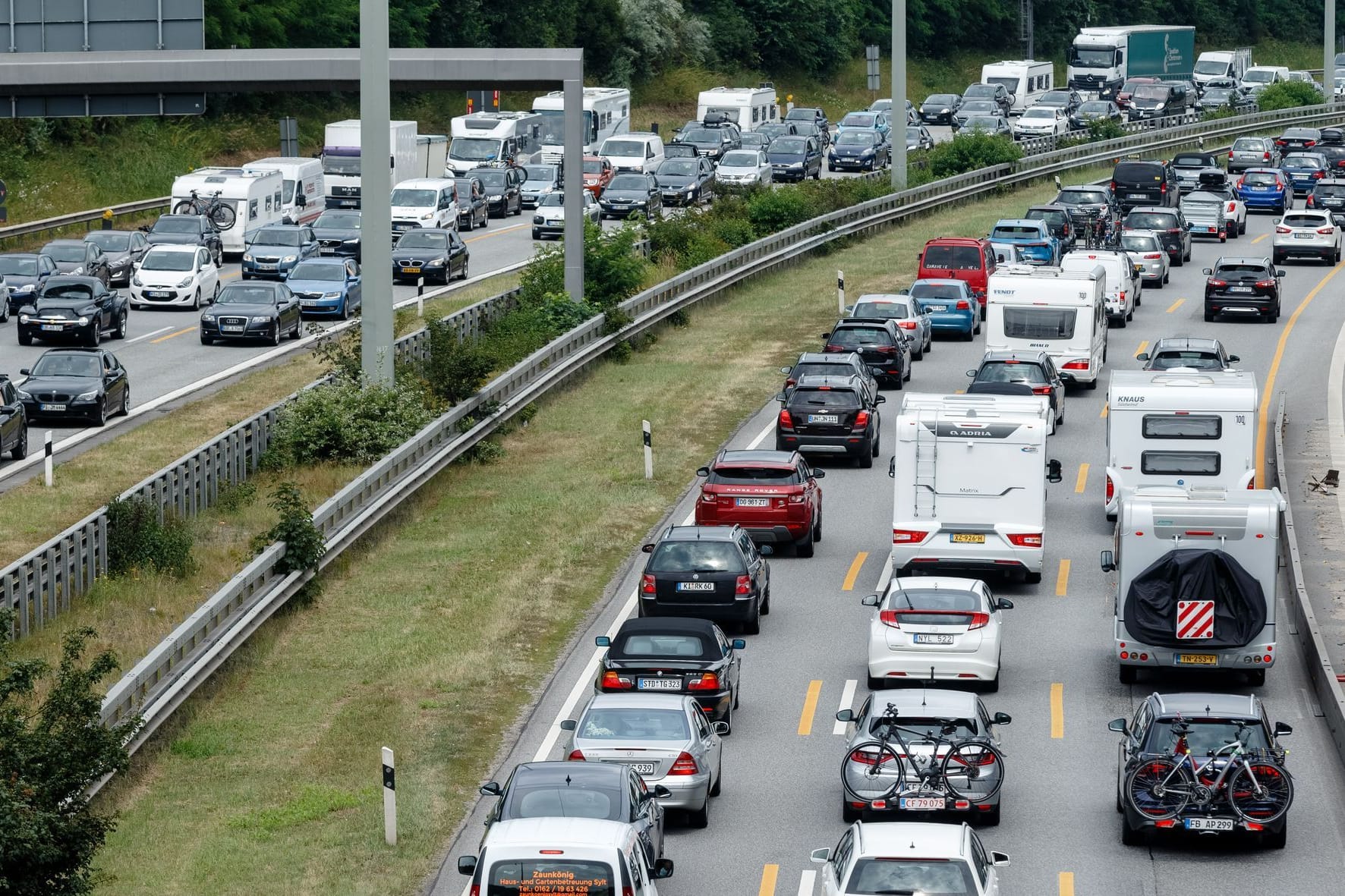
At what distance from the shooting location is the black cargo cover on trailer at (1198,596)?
2641 cm

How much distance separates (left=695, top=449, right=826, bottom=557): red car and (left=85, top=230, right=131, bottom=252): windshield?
3184 centimetres

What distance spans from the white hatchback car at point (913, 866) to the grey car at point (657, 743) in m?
3.76

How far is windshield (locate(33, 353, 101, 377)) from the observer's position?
4241 centimetres

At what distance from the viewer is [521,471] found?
3941cm

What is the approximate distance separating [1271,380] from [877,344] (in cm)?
936

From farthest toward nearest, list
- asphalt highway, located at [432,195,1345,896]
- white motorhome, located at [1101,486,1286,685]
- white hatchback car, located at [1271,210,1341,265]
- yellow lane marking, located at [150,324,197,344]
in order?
1. white hatchback car, located at [1271,210,1341,265]
2. yellow lane marking, located at [150,324,197,344]
3. white motorhome, located at [1101,486,1286,685]
4. asphalt highway, located at [432,195,1345,896]

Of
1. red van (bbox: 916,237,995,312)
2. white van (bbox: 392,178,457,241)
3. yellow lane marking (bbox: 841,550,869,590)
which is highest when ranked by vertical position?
white van (bbox: 392,178,457,241)

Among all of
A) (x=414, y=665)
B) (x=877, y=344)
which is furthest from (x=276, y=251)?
(x=414, y=665)

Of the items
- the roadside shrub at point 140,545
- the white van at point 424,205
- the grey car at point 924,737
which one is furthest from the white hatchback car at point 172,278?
the grey car at point 924,737

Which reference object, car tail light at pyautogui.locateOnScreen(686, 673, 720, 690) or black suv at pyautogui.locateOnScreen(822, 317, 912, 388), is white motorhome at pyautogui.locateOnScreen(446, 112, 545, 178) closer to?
black suv at pyautogui.locateOnScreen(822, 317, 912, 388)

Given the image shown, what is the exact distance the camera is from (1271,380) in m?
48.4

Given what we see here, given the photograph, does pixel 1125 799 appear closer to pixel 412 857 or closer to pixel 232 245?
A: pixel 412 857

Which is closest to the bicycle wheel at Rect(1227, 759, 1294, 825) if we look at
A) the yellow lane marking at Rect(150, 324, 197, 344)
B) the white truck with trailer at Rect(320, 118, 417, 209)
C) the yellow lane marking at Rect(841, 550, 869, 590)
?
the yellow lane marking at Rect(841, 550, 869, 590)

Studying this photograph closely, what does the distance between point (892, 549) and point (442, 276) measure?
1219 inches
